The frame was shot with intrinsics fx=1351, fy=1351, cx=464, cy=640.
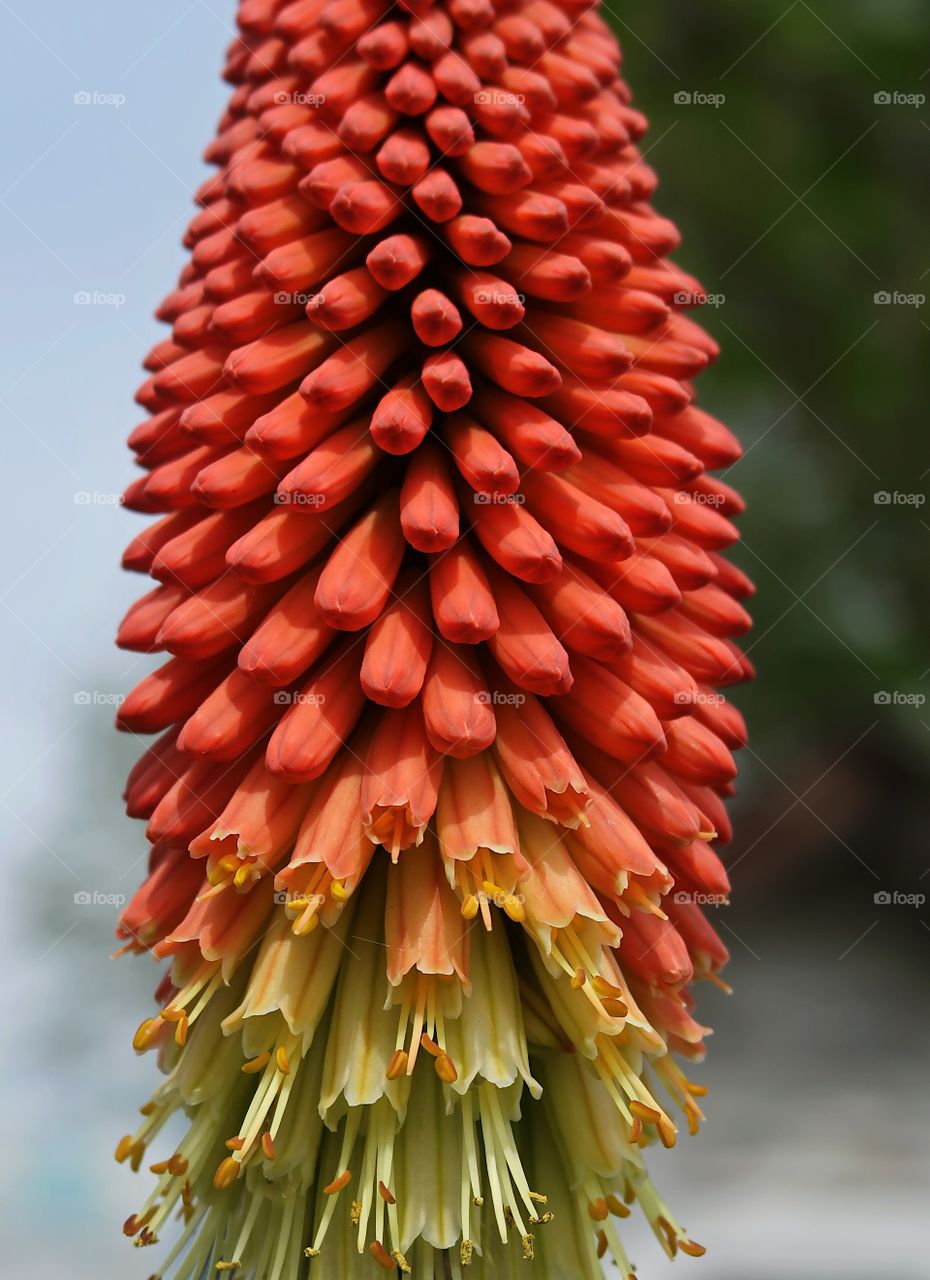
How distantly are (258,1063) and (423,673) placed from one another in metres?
0.48

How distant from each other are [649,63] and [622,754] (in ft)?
8.10

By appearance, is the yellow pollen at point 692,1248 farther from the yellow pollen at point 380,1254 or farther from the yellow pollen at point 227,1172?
the yellow pollen at point 227,1172

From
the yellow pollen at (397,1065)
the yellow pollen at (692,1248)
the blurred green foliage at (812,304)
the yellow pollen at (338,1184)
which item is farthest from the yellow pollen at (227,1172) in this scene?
the blurred green foliage at (812,304)

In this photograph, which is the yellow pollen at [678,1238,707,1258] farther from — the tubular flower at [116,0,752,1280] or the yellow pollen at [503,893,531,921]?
the yellow pollen at [503,893,531,921]

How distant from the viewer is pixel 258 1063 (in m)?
1.53

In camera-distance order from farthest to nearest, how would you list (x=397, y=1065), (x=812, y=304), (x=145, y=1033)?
1. (x=812, y=304)
2. (x=145, y=1033)
3. (x=397, y=1065)

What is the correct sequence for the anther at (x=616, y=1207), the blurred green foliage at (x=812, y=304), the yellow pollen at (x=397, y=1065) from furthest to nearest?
the blurred green foliage at (x=812, y=304) < the anther at (x=616, y=1207) < the yellow pollen at (x=397, y=1065)

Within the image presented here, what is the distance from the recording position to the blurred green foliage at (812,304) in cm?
348

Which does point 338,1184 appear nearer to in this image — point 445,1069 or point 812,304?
point 445,1069

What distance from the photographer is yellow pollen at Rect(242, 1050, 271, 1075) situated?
1.52 metres

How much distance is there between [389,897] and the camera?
5.21 ft

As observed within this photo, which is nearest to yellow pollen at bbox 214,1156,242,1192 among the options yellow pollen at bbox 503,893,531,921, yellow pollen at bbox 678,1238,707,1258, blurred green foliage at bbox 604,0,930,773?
yellow pollen at bbox 503,893,531,921

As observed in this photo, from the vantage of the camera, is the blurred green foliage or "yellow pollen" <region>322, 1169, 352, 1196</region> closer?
"yellow pollen" <region>322, 1169, 352, 1196</region>

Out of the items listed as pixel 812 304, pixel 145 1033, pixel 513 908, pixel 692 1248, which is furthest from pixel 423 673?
pixel 812 304
